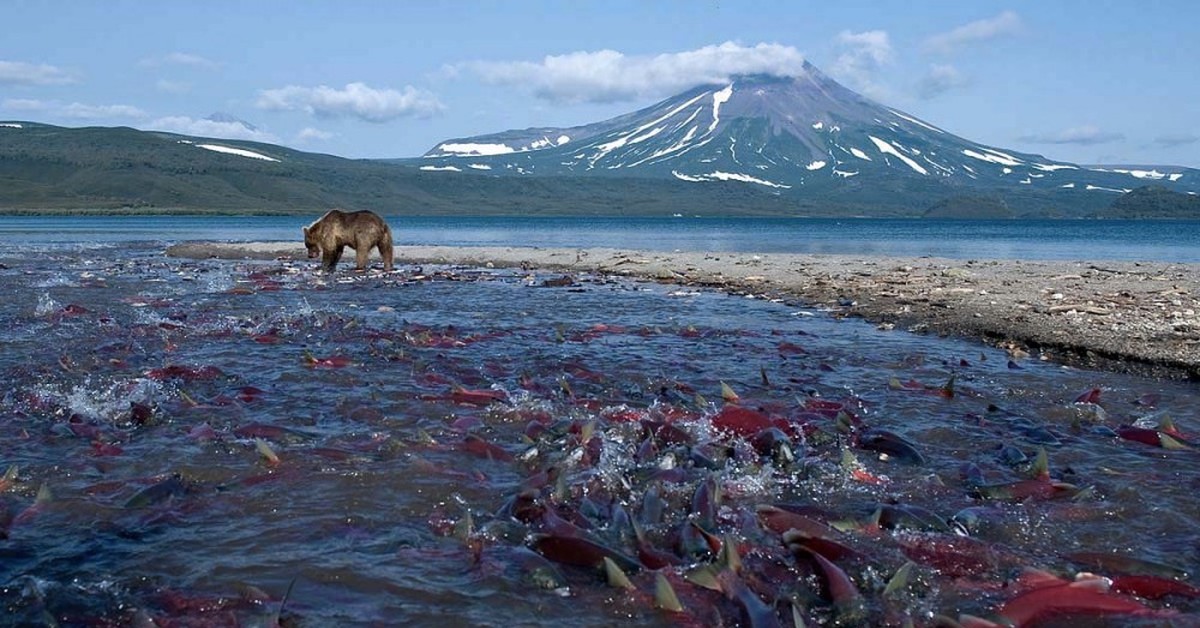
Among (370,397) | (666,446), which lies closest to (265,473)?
(370,397)

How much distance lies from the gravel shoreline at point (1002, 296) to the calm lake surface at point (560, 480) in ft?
3.74

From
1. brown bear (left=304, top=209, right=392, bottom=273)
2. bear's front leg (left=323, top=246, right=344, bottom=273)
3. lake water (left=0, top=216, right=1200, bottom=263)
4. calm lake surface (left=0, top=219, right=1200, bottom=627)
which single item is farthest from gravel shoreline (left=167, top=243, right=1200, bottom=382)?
lake water (left=0, top=216, right=1200, bottom=263)

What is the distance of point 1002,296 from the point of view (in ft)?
63.1

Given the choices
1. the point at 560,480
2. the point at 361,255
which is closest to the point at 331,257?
the point at 361,255

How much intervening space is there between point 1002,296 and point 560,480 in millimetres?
15825

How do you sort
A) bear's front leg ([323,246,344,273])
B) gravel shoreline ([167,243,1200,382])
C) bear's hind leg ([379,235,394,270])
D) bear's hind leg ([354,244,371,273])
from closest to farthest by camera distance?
gravel shoreline ([167,243,1200,382]) < bear's front leg ([323,246,344,273]) < bear's hind leg ([354,244,371,273]) < bear's hind leg ([379,235,394,270])

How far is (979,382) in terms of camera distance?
36.9ft

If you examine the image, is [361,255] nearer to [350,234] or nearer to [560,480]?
[350,234]

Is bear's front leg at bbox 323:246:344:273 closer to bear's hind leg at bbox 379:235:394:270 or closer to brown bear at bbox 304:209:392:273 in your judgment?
brown bear at bbox 304:209:392:273

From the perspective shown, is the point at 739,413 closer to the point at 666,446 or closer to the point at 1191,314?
the point at 666,446

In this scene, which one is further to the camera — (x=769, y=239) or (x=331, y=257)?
(x=769, y=239)

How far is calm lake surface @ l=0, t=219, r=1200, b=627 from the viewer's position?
496 centimetres

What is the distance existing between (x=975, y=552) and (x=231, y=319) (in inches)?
558

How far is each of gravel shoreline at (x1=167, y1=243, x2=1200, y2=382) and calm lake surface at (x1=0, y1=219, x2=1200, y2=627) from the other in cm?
114
